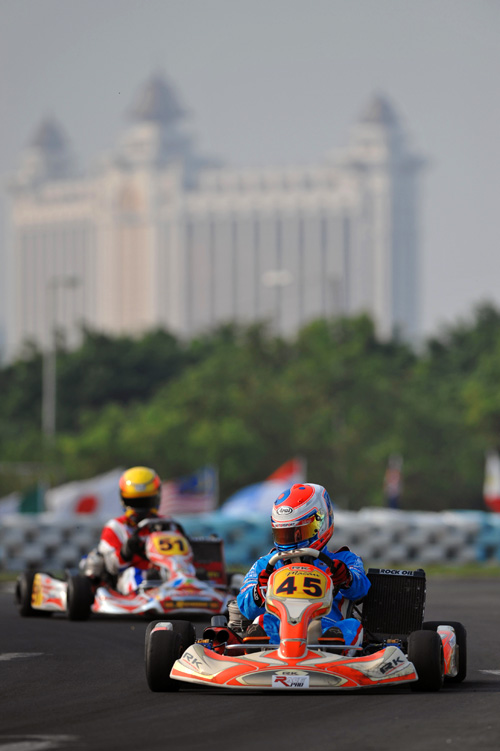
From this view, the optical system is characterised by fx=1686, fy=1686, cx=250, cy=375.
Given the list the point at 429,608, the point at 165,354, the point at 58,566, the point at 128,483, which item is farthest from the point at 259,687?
the point at 165,354

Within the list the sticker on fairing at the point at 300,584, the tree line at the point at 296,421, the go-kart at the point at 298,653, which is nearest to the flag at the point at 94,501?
the tree line at the point at 296,421

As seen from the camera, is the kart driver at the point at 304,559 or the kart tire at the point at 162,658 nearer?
the kart tire at the point at 162,658

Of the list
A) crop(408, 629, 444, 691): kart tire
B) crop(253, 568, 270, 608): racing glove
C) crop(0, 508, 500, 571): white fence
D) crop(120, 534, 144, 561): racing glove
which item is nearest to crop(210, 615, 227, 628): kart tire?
crop(253, 568, 270, 608): racing glove

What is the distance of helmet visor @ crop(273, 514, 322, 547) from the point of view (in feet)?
30.9

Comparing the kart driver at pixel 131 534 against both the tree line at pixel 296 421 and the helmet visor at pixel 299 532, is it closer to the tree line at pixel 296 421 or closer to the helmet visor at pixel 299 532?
the helmet visor at pixel 299 532

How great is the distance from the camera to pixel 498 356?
62.6m

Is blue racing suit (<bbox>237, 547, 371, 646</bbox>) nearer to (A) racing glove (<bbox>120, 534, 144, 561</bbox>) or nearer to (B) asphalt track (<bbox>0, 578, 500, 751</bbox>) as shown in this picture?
(B) asphalt track (<bbox>0, 578, 500, 751</bbox>)

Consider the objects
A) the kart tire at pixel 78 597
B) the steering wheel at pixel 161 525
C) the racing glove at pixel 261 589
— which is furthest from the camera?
the steering wheel at pixel 161 525

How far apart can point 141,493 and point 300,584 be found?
5958 mm

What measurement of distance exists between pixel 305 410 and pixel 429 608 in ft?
128

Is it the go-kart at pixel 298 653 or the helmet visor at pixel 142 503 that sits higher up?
the helmet visor at pixel 142 503

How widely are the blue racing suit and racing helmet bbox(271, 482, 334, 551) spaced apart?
0.11 metres

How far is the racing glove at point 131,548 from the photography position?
1470cm

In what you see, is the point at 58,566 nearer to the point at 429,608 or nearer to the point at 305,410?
the point at 429,608
